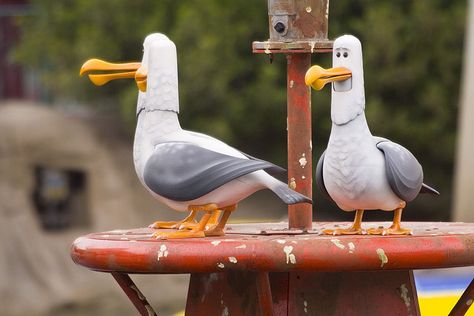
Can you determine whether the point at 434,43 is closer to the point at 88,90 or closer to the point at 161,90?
the point at 88,90

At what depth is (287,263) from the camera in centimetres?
253

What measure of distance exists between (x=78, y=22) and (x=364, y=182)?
7706 mm

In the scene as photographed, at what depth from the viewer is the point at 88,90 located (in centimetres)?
998

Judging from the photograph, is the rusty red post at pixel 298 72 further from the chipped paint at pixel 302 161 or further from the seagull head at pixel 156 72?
the seagull head at pixel 156 72

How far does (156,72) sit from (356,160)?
18.3 inches

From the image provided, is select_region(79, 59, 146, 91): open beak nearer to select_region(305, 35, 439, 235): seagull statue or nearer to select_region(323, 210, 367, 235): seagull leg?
select_region(305, 35, 439, 235): seagull statue

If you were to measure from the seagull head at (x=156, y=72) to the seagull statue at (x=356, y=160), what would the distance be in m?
0.32

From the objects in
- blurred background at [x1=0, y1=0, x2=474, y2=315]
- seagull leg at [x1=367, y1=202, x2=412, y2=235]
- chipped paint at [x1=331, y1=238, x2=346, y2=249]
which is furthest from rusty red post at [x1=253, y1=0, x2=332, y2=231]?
blurred background at [x1=0, y1=0, x2=474, y2=315]

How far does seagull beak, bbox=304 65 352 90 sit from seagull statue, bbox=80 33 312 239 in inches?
7.1

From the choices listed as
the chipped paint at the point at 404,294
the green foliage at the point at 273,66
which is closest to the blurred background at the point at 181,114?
the green foliage at the point at 273,66

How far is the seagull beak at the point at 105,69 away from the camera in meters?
2.84

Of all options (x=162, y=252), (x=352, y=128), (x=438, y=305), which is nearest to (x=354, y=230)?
(x=352, y=128)

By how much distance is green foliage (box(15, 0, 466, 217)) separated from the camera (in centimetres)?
906

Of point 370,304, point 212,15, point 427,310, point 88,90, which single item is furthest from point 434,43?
point 370,304
